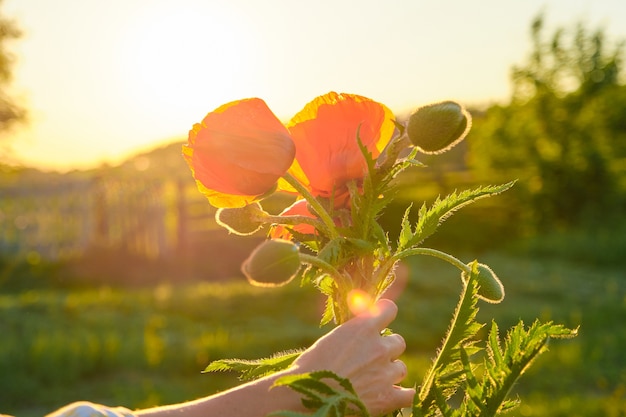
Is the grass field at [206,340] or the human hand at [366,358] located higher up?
the human hand at [366,358]

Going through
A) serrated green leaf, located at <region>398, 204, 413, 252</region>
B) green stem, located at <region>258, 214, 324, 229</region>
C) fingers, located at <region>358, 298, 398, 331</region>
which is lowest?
fingers, located at <region>358, 298, 398, 331</region>

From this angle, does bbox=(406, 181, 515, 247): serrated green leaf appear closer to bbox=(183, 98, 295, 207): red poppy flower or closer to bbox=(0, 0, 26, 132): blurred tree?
bbox=(183, 98, 295, 207): red poppy flower

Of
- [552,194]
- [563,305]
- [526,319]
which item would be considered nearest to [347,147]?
[526,319]

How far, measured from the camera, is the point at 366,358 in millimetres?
1021

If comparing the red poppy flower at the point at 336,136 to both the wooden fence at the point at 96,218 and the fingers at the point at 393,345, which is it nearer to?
the fingers at the point at 393,345

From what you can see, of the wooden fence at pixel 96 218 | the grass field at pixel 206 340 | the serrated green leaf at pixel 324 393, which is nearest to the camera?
the serrated green leaf at pixel 324 393

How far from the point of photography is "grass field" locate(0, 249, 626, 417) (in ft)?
16.5

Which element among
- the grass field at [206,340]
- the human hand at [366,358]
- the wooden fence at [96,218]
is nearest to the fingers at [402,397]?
the human hand at [366,358]

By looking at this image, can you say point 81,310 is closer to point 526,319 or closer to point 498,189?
point 526,319

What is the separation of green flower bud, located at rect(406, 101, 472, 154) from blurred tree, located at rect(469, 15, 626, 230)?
12.9 m

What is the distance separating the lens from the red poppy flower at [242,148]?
0.97 meters

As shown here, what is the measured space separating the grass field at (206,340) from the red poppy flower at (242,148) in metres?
3.83

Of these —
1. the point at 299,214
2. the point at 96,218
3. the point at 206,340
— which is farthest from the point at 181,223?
the point at 299,214

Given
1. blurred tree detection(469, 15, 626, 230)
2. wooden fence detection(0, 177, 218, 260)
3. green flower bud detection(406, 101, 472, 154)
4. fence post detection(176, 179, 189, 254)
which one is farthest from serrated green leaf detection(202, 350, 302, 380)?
blurred tree detection(469, 15, 626, 230)
